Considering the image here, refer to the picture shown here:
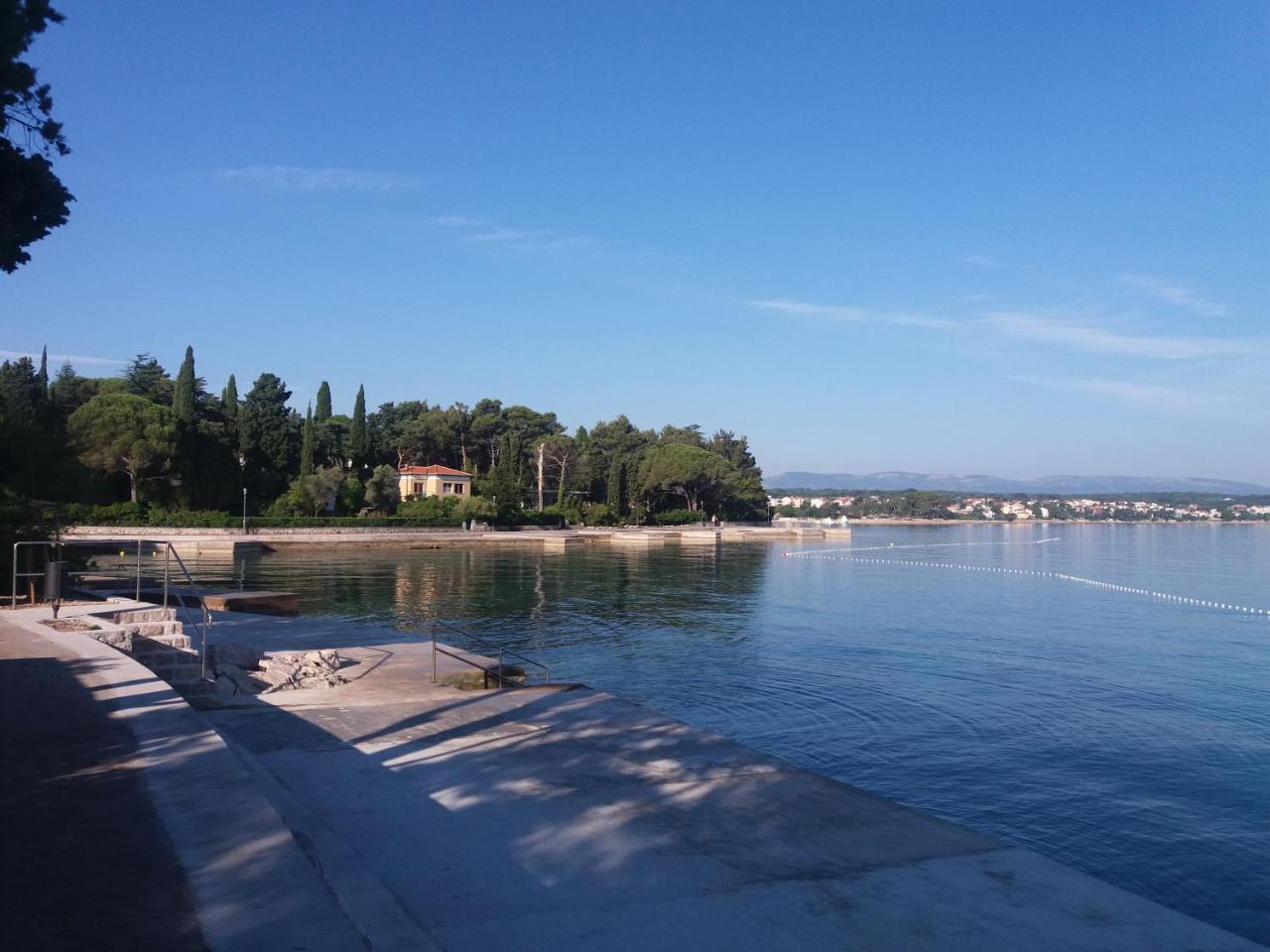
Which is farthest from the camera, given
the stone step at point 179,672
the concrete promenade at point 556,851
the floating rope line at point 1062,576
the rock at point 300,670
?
the floating rope line at point 1062,576

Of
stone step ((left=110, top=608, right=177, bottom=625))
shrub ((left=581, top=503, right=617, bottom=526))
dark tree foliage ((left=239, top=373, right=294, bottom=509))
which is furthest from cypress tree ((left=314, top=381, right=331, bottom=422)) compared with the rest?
stone step ((left=110, top=608, right=177, bottom=625))

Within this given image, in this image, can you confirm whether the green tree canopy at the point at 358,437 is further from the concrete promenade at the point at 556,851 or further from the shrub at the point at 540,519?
the concrete promenade at the point at 556,851

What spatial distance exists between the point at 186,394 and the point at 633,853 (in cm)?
6788

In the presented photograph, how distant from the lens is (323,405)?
291ft

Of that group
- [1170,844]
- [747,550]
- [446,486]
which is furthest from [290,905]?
[446,486]

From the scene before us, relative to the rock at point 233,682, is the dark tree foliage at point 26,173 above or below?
above

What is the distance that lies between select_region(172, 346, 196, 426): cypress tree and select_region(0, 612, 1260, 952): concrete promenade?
2297 inches

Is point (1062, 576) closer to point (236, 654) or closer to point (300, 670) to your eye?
point (300, 670)

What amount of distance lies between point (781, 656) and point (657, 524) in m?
72.0

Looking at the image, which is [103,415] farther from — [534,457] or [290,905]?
[290,905]

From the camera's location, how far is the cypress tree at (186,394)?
211ft

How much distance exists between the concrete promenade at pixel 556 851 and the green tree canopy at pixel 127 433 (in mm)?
52979

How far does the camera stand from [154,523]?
57.5m

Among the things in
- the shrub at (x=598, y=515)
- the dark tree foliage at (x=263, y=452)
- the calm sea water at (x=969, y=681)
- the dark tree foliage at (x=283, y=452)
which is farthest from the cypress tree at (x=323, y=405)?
the calm sea water at (x=969, y=681)
